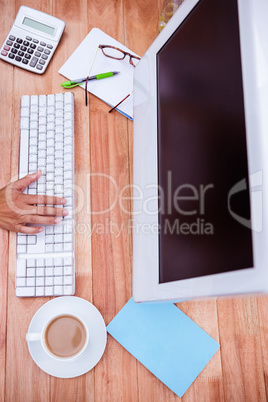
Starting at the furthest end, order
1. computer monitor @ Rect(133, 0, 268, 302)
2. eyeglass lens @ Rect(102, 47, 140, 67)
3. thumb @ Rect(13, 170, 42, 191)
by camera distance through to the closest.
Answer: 1. eyeglass lens @ Rect(102, 47, 140, 67)
2. thumb @ Rect(13, 170, 42, 191)
3. computer monitor @ Rect(133, 0, 268, 302)

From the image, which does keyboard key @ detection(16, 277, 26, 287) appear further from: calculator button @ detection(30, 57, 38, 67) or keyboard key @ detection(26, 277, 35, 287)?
calculator button @ detection(30, 57, 38, 67)

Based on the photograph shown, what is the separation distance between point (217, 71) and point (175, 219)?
0.21 m

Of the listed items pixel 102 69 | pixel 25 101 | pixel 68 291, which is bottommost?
pixel 68 291

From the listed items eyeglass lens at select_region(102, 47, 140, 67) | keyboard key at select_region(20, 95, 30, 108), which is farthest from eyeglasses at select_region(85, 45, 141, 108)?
keyboard key at select_region(20, 95, 30, 108)

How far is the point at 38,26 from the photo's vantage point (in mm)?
794

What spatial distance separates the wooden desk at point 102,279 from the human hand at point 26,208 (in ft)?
0.13

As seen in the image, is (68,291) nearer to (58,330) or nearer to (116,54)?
(58,330)

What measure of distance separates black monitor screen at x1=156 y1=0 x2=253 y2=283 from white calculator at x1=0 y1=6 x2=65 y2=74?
1.16ft

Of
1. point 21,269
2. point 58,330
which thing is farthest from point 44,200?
point 58,330

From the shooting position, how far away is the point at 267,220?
32 cm

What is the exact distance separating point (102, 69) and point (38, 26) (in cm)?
18

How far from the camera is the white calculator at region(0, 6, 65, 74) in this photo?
30.7 inches

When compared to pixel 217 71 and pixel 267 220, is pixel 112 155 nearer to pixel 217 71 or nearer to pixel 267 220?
pixel 217 71

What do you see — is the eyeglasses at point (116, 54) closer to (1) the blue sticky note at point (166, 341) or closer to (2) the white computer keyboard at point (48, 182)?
(2) the white computer keyboard at point (48, 182)
